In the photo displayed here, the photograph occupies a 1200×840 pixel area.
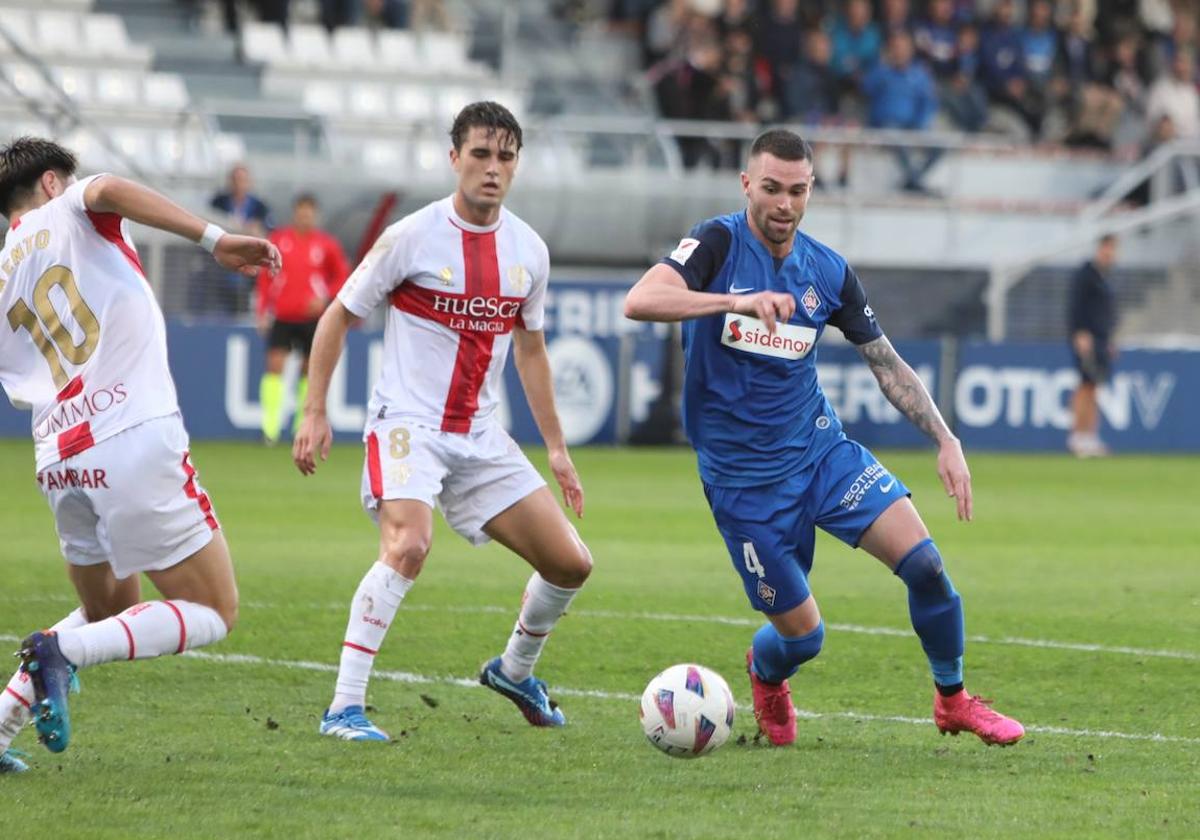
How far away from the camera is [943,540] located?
44.7 feet

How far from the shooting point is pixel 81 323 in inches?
237

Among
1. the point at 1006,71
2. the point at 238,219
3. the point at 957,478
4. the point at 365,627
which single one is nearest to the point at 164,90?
the point at 238,219

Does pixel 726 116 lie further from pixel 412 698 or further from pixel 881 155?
pixel 412 698

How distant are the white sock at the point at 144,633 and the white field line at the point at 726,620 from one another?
3793 millimetres

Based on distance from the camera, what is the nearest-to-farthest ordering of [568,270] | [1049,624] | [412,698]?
[412,698]
[1049,624]
[568,270]

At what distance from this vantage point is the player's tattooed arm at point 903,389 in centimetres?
704

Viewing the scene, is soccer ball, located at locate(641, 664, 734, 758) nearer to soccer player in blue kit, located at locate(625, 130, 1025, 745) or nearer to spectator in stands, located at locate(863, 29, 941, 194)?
soccer player in blue kit, located at locate(625, 130, 1025, 745)

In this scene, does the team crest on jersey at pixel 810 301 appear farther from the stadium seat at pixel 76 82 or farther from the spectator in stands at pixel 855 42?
the spectator in stands at pixel 855 42

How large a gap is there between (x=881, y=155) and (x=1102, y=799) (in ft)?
62.1

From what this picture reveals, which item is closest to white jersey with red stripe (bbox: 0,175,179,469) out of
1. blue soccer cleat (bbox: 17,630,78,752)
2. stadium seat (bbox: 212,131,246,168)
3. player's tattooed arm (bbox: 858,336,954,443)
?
blue soccer cleat (bbox: 17,630,78,752)

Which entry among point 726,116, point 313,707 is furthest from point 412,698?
point 726,116

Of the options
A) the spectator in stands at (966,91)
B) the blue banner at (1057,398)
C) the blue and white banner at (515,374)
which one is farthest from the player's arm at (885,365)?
the spectator in stands at (966,91)

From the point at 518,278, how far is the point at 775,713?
179 cm

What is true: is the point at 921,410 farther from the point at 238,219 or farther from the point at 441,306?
the point at 238,219
